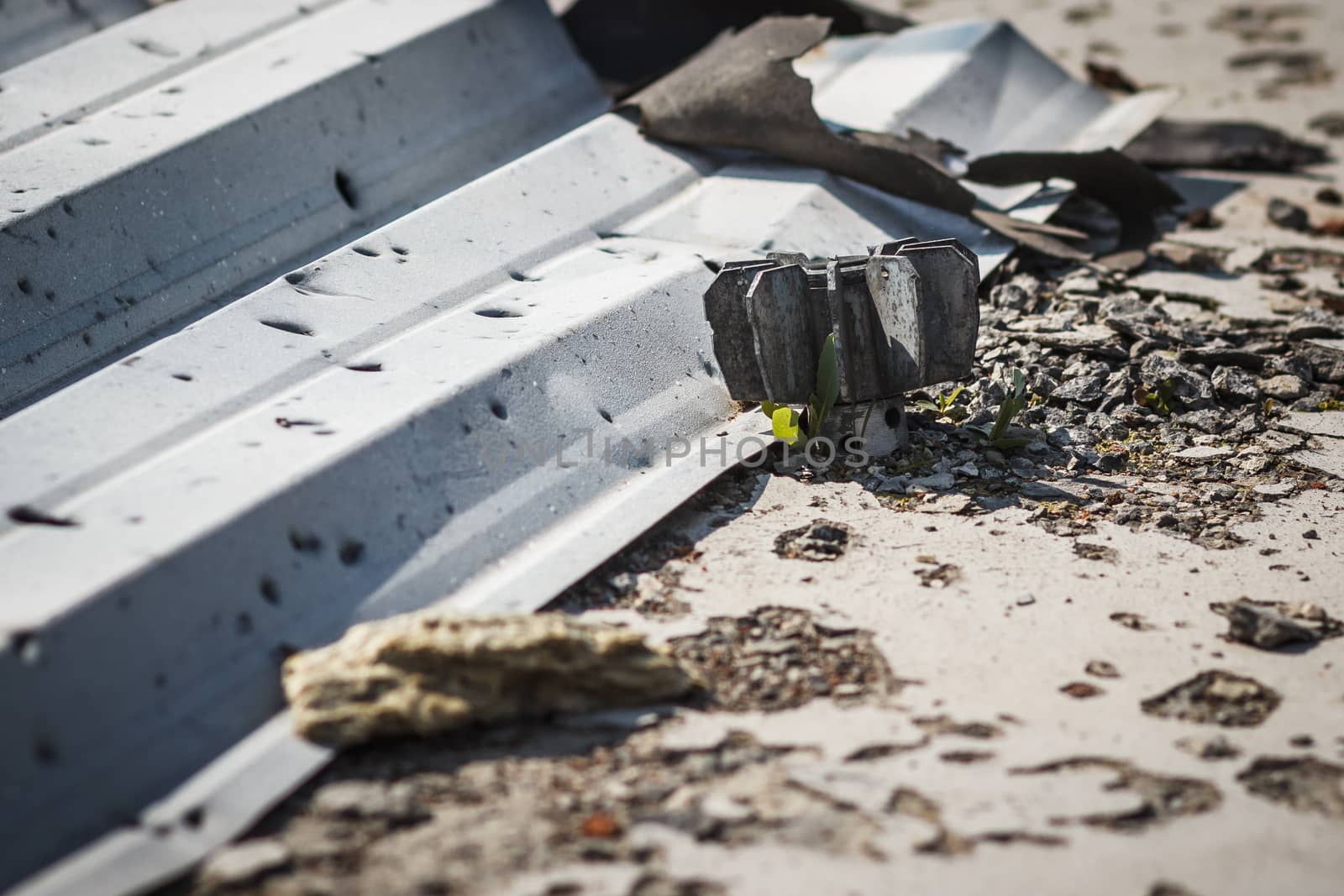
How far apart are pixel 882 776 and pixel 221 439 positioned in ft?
4.46

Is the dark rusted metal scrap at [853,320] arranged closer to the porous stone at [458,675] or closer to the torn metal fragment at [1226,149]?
the porous stone at [458,675]

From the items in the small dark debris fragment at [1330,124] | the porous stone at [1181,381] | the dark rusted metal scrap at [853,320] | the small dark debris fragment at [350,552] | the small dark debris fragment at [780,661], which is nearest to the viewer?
the small dark debris fragment at [780,661]

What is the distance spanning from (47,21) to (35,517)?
10.2ft

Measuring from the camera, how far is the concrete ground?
1.64 metres

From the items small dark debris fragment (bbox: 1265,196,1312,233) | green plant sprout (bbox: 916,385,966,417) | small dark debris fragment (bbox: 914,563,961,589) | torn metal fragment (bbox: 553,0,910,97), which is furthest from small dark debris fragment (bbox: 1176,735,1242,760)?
torn metal fragment (bbox: 553,0,910,97)

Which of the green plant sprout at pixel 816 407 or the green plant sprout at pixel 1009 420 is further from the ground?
the green plant sprout at pixel 816 407

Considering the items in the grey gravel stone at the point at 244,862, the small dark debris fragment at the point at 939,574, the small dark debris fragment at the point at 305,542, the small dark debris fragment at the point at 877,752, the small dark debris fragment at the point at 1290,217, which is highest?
the small dark debris fragment at the point at 305,542

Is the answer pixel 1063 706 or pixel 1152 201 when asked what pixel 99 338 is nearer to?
pixel 1063 706

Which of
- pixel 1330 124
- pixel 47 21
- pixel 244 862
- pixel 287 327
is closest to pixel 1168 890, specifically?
pixel 244 862

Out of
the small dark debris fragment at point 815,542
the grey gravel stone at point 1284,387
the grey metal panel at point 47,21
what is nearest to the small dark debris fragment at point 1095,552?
the small dark debris fragment at point 815,542

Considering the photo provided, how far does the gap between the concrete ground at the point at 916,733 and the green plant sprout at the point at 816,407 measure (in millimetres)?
102

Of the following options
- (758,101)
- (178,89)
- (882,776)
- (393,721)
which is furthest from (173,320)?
(882,776)

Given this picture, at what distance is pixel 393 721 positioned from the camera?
1842 millimetres

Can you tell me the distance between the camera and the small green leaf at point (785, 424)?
8.78 feet
